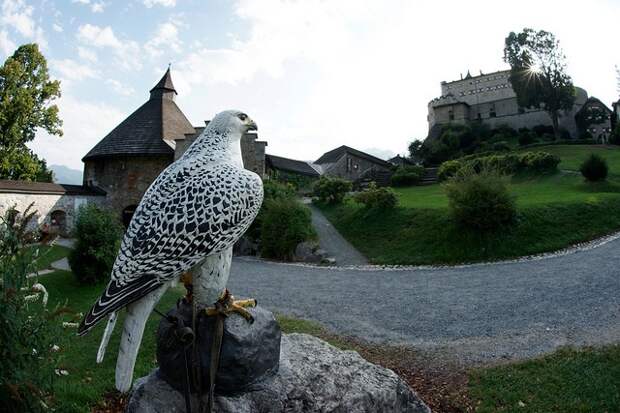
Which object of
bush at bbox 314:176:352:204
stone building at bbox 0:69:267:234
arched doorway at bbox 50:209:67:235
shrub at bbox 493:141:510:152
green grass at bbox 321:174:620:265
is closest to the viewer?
green grass at bbox 321:174:620:265

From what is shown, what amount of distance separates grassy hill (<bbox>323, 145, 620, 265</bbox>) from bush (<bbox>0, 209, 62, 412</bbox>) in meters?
12.1

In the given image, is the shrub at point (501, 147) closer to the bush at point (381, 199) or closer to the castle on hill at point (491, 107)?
the castle on hill at point (491, 107)

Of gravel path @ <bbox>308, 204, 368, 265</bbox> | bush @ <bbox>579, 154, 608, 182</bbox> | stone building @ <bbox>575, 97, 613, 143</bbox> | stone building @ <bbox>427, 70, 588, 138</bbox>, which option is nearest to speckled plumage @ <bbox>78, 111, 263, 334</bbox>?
gravel path @ <bbox>308, 204, 368, 265</bbox>

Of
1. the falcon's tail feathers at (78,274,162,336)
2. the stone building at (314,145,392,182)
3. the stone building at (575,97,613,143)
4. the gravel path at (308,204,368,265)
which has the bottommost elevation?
the gravel path at (308,204,368,265)

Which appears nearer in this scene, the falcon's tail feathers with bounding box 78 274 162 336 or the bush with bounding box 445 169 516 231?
the falcon's tail feathers with bounding box 78 274 162 336

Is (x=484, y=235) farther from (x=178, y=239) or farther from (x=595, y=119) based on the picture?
(x=595, y=119)

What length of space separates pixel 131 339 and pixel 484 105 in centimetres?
5667

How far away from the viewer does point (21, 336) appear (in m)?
2.93

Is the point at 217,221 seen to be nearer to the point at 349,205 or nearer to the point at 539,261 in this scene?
the point at 539,261

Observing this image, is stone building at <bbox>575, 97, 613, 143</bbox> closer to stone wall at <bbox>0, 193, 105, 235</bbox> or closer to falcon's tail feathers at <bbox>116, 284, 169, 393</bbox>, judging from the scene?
stone wall at <bbox>0, 193, 105, 235</bbox>

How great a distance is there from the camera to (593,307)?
758cm

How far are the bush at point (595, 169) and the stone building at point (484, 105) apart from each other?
3097cm

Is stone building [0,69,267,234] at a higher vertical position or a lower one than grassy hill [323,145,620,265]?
higher

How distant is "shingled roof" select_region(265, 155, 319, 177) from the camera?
1142 inches
